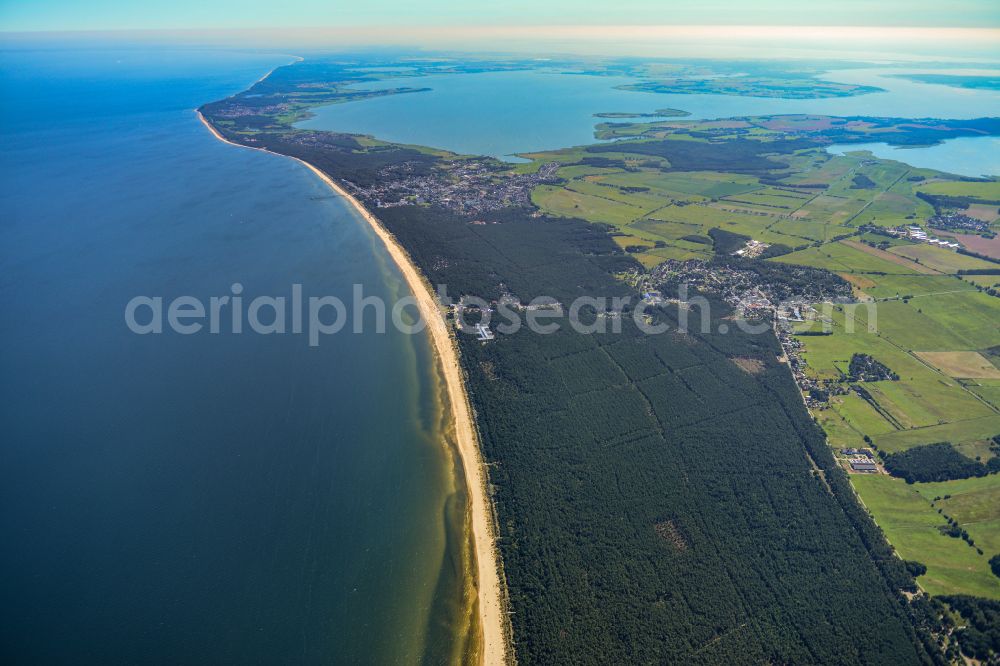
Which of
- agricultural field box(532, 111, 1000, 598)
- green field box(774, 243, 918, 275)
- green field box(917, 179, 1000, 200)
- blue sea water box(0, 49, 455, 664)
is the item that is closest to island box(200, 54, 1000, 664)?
agricultural field box(532, 111, 1000, 598)

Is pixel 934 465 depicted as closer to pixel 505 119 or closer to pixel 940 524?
pixel 940 524

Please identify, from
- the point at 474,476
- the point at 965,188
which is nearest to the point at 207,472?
the point at 474,476

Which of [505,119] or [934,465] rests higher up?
[505,119]

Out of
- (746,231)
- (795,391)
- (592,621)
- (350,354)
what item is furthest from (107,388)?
(746,231)

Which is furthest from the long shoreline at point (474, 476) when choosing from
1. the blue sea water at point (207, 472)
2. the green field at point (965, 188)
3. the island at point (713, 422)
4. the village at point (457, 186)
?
the green field at point (965, 188)

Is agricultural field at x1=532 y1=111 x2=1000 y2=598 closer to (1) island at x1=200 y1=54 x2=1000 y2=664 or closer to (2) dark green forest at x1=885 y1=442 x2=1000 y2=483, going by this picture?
(1) island at x1=200 y1=54 x2=1000 y2=664

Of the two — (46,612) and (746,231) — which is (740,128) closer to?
(746,231)

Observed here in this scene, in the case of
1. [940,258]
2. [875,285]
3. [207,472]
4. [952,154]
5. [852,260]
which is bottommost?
[952,154]
